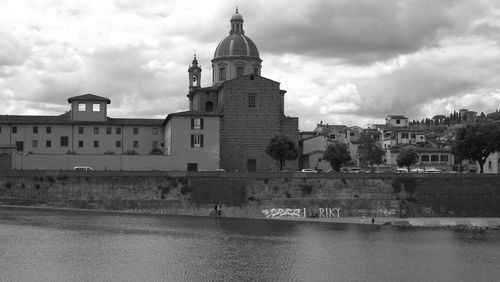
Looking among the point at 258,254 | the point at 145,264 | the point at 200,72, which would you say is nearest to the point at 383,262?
the point at 258,254

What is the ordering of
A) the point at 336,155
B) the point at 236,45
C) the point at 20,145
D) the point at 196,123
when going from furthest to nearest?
the point at 236,45 < the point at 336,155 < the point at 20,145 < the point at 196,123

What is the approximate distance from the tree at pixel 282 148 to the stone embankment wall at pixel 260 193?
8.61m

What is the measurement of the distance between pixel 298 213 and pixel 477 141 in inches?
784

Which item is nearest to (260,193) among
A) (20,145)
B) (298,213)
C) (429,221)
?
(298,213)

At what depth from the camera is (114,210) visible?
2377 inches

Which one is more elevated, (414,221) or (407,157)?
(407,157)

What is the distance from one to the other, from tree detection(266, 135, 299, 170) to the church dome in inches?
668

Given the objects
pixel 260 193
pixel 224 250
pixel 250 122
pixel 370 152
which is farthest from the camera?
pixel 370 152

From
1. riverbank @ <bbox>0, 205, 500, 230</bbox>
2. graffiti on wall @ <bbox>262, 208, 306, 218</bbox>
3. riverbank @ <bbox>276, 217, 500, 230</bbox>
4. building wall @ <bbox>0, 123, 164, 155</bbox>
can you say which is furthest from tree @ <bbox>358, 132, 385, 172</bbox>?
building wall @ <bbox>0, 123, 164, 155</bbox>

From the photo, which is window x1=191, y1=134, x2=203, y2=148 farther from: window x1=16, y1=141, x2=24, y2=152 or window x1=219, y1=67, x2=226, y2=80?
window x1=16, y1=141, x2=24, y2=152

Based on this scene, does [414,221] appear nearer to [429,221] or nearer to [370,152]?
[429,221]

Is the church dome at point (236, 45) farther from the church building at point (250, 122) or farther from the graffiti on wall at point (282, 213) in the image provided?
the graffiti on wall at point (282, 213)

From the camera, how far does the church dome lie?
85.8 m

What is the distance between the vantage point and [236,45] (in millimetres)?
85875
